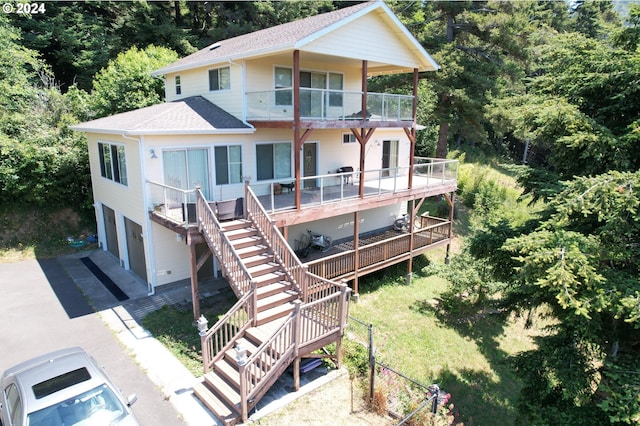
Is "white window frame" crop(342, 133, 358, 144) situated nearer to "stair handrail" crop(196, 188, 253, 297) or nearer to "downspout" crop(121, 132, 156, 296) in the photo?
"stair handrail" crop(196, 188, 253, 297)

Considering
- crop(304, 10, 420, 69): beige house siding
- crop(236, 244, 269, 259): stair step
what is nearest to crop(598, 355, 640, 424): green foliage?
crop(236, 244, 269, 259): stair step

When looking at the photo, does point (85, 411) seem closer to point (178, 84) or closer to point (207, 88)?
point (207, 88)

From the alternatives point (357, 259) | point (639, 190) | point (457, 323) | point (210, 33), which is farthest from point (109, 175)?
point (210, 33)

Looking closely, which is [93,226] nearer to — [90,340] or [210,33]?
[90,340]

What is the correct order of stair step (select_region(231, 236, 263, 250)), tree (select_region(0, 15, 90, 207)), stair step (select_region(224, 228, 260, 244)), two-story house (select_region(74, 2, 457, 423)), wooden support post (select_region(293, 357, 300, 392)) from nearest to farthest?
1. wooden support post (select_region(293, 357, 300, 392))
2. two-story house (select_region(74, 2, 457, 423))
3. stair step (select_region(231, 236, 263, 250))
4. stair step (select_region(224, 228, 260, 244))
5. tree (select_region(0, 15, 90, 207))

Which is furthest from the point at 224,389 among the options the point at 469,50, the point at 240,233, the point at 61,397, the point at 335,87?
the point at 469,50

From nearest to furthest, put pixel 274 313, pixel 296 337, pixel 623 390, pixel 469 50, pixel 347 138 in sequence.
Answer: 1. pixel 623 390
2. pixel 296 337
3. pixel 274 313
4. pixel 347 138
5. pixel 469 50
